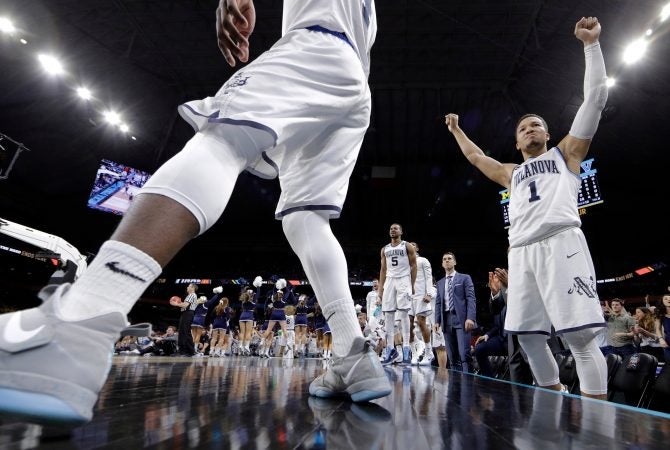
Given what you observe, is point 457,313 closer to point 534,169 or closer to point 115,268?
point 534,169

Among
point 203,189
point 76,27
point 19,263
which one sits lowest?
point 203,189

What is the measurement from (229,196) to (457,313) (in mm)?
4779

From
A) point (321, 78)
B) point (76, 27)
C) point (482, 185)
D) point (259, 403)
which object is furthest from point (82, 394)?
point (482, 185)

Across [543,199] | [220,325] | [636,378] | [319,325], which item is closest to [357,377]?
[543,199]

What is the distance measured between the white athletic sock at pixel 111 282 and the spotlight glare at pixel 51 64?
1145cm

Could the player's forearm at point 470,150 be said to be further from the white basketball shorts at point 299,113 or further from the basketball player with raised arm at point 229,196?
the white basketball shorts at point 299,113

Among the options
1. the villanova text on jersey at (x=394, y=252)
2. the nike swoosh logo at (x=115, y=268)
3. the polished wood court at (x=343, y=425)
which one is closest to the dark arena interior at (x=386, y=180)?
the polished wood court at (x=343, y=425)

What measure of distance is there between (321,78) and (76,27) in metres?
10.5

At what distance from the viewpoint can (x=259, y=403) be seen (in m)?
0.97

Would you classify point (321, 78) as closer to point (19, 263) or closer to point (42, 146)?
point (42, 146)

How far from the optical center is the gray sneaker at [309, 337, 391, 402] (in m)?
1.03

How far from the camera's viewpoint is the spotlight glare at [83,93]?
9959mm

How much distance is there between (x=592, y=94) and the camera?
6.34 feet

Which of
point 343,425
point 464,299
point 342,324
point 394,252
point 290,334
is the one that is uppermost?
point 394,252
